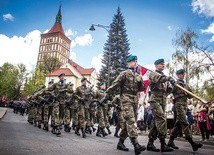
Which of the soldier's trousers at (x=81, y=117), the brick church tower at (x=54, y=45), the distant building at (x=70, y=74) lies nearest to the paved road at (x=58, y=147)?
the soldier's trousers at (x=81, y=117)

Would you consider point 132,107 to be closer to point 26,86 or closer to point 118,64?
point 118,64

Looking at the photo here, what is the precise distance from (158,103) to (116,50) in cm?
4245

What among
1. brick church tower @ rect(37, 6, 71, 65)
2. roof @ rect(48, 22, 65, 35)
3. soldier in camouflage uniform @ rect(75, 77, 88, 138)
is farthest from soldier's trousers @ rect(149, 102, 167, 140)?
roof @ rect(48, 22, 65, 35)

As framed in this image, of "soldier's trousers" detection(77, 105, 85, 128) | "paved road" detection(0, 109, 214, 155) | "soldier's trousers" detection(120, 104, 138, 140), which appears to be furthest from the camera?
"soldier's trousers" detection(77, 105, 85, 128)

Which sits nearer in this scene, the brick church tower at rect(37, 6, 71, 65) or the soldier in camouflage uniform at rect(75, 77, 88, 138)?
the soldier in camouflage uniform at rect(75, 77, 88, 138)

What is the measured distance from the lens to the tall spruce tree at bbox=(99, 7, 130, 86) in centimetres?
4656

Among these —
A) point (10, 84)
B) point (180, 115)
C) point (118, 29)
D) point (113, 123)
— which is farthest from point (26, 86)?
point (180, 115)

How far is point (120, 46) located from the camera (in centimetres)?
4919

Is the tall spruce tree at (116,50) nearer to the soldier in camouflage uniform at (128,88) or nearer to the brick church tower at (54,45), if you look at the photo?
the soldier in camouflage uniform at (128,88)

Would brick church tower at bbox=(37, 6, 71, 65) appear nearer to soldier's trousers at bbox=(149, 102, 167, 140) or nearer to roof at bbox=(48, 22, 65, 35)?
roof at bbox=(48, 22, 65, 35)

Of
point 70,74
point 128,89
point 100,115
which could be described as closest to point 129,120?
point 128,89

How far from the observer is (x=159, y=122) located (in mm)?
6980

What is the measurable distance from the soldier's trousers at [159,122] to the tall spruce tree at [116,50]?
37.4 m

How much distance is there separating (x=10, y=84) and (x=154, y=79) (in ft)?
253
